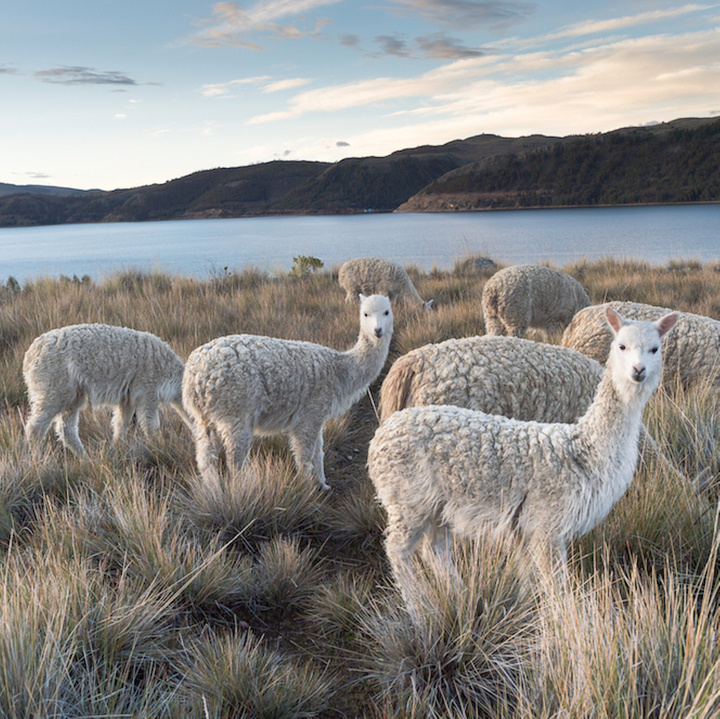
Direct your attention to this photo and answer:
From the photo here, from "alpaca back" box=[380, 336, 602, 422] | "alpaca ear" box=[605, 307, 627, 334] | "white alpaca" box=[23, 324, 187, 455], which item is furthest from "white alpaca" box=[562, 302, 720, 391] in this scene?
"white alpaca" box=[23, 324, 187, 455]

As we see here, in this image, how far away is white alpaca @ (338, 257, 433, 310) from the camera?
11398 mm

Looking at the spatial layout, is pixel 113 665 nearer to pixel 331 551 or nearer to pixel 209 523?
pixel 209 523

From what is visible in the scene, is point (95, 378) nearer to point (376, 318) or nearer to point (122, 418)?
point (122, 418)

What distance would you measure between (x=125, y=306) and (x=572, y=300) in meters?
7.81

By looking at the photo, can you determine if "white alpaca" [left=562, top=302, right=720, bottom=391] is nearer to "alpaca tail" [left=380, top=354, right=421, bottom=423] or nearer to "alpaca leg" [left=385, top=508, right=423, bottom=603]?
"alpaca tail" [left=380, top=354, right=421, bottom=423]

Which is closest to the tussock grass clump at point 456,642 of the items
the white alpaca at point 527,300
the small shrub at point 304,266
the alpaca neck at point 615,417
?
the alpaca neck at point 615,417

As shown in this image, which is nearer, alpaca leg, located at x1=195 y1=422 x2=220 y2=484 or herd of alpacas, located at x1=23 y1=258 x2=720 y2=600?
herd of alpacas, located at x1=23 y1=258 x2=720 y2=600

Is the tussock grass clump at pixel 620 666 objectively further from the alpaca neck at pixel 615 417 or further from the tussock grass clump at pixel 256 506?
the tussock grass clump at pixel 256 506

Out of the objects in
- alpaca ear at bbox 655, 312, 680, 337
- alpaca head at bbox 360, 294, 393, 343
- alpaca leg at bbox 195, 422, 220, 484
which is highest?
alpaca ear at bbox 655, 312, 680, 337

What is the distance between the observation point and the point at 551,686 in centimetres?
202

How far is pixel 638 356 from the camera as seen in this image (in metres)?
2.61

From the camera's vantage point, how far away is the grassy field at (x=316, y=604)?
2.00m

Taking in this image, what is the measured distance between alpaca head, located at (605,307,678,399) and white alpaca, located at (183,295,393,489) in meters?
2.56

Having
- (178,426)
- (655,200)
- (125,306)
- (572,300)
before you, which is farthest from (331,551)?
(655,200)
